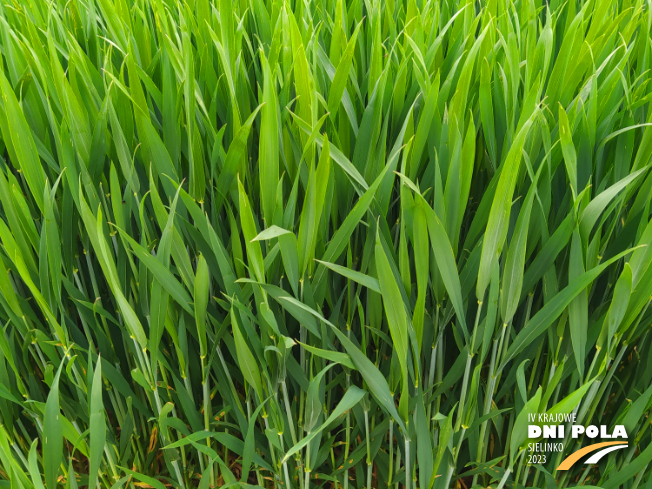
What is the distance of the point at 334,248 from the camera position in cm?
59

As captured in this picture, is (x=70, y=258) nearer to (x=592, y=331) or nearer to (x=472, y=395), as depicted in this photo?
(x=472, y=395)

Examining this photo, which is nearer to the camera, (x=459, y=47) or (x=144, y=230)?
(x=144, y=230)

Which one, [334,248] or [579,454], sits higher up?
[334,248]

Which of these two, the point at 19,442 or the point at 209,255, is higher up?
the point at 209,255

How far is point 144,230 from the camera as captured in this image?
2.00 feet

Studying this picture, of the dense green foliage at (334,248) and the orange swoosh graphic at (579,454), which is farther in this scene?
the orange swoosh graphic at (579,454)

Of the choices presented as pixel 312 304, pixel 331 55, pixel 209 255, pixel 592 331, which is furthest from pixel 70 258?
pixel 592 331

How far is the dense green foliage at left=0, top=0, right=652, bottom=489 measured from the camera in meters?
0.56

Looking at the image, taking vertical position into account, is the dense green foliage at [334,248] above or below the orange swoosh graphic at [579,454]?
above

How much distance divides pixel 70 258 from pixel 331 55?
478 mm

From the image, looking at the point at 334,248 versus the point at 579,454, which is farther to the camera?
the point at 579,454

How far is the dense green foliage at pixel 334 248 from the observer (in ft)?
1.85

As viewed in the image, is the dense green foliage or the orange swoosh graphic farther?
the orange swoosh graphic

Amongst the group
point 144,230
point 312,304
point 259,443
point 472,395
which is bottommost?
point 259,443
